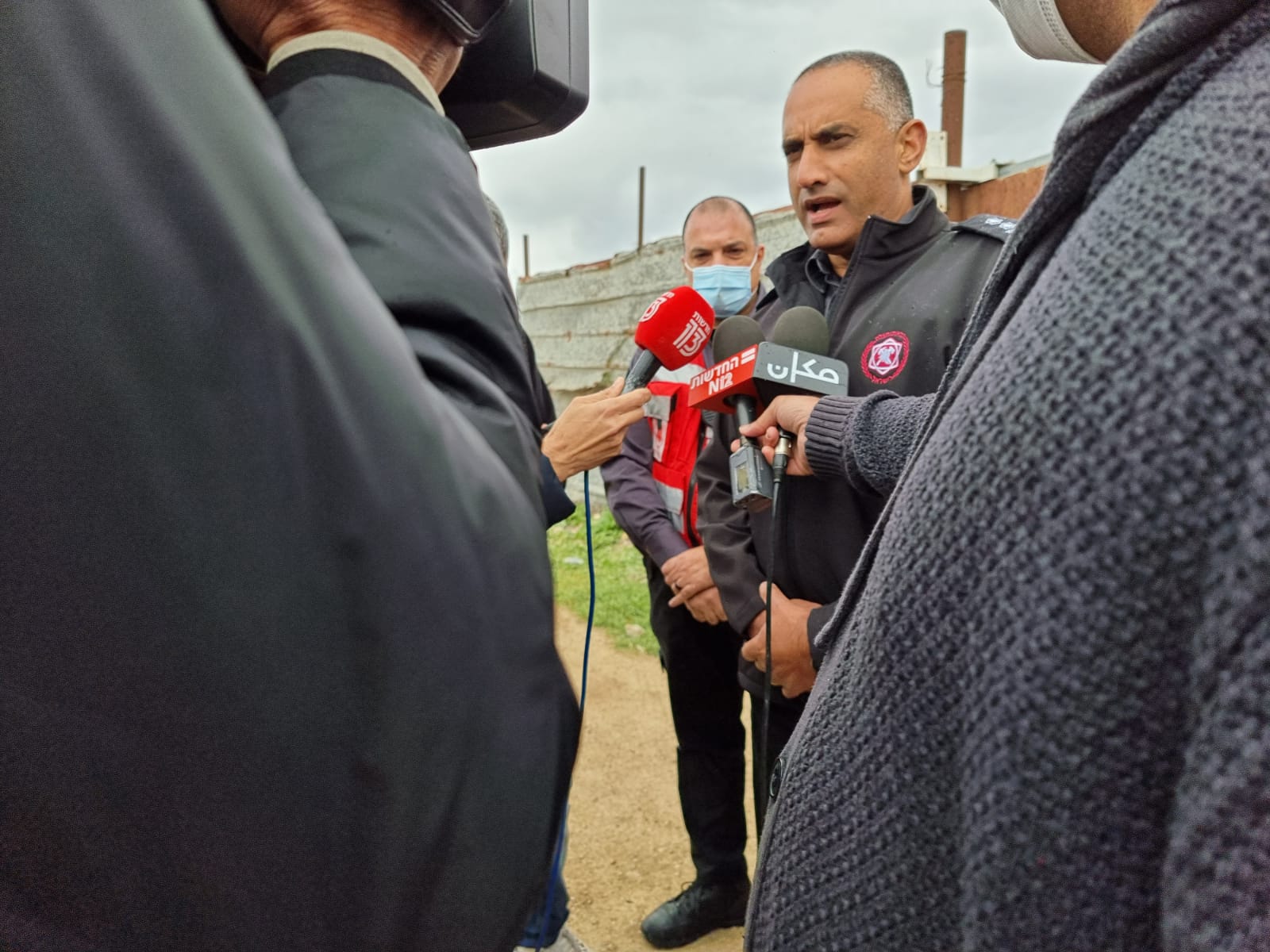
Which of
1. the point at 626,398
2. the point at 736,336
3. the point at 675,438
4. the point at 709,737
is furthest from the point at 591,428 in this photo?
the point at 709,737

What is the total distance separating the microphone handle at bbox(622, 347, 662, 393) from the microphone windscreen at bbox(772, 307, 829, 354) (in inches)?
19.7

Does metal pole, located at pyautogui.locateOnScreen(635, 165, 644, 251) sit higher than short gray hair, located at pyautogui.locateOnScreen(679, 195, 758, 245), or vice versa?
short gray hair, located at pyautogui.locateOnScreen(679, 195, 758, 245)

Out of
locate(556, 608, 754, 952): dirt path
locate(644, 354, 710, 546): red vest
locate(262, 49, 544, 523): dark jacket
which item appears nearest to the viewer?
locate(262, 49, 544, 523): dark jacket

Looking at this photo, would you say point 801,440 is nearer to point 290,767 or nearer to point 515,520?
point 515,520

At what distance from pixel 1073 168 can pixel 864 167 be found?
1.37 m

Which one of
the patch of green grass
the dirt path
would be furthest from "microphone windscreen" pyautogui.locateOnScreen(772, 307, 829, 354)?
the patch of green grass

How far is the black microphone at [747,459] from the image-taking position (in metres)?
1.51

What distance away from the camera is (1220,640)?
13.5 inches

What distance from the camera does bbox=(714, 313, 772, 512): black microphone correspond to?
151 centimetres

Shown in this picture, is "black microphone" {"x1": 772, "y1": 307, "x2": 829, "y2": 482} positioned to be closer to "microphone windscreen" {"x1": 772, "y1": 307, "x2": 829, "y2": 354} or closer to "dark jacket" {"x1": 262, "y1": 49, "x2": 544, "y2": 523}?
"microphone windscreen" {"x1": 772, "y1": 307, "x2": 829, "y2": 354}

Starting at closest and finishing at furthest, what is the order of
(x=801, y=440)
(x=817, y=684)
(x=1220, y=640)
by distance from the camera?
(x=1220, y=640)
(x=817, y=684)
(x=801, y=440)

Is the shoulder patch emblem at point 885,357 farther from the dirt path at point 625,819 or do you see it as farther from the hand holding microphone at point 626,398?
the dirt path at point 625,819

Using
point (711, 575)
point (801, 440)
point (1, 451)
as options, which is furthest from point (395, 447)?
point (711, 575)

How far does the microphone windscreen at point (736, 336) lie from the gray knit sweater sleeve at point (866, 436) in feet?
1.39
